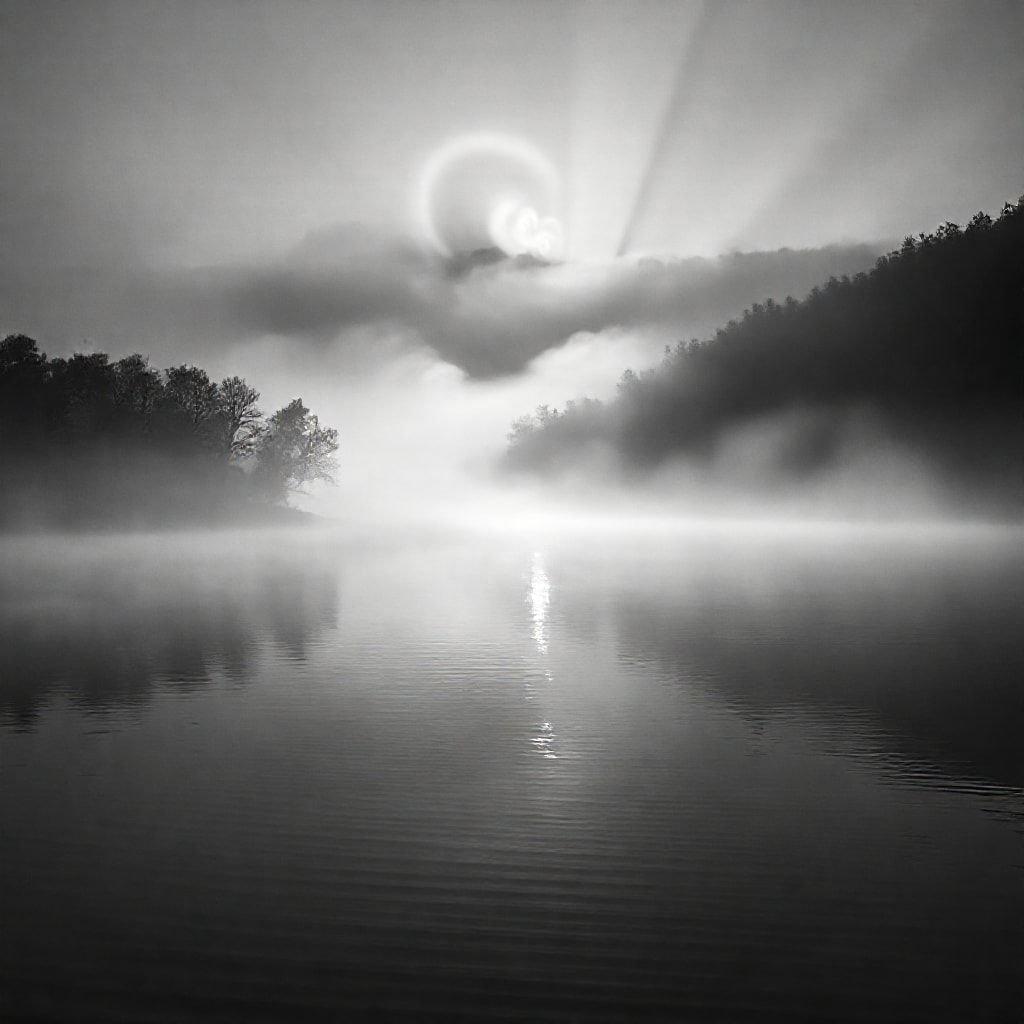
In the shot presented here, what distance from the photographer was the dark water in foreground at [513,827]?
28.9 feet

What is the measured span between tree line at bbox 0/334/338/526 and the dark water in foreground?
325 feet

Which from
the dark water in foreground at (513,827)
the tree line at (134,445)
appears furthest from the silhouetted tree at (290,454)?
the dark water in foreground at (513,827)

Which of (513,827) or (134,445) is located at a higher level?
(134,445)

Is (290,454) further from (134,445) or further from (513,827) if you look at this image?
(513,827)

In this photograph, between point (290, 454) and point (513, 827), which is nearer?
point (513, 827)

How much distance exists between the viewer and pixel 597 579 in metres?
55.3

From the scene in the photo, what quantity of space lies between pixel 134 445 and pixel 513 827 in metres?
130

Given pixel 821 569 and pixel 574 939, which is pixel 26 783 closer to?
pixel 574 939

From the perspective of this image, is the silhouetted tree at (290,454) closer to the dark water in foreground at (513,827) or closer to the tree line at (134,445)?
the tree line at (134,445)

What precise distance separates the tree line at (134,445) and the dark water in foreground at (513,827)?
9908cm

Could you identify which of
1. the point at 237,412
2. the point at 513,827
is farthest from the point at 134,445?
the point at 513,827

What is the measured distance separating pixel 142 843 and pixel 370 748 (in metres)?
5.58

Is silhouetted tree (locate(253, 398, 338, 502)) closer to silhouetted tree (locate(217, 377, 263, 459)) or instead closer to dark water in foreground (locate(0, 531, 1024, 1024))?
silhouetted tree (locate(217, 377, 263, 459))

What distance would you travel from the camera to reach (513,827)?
510 inches
